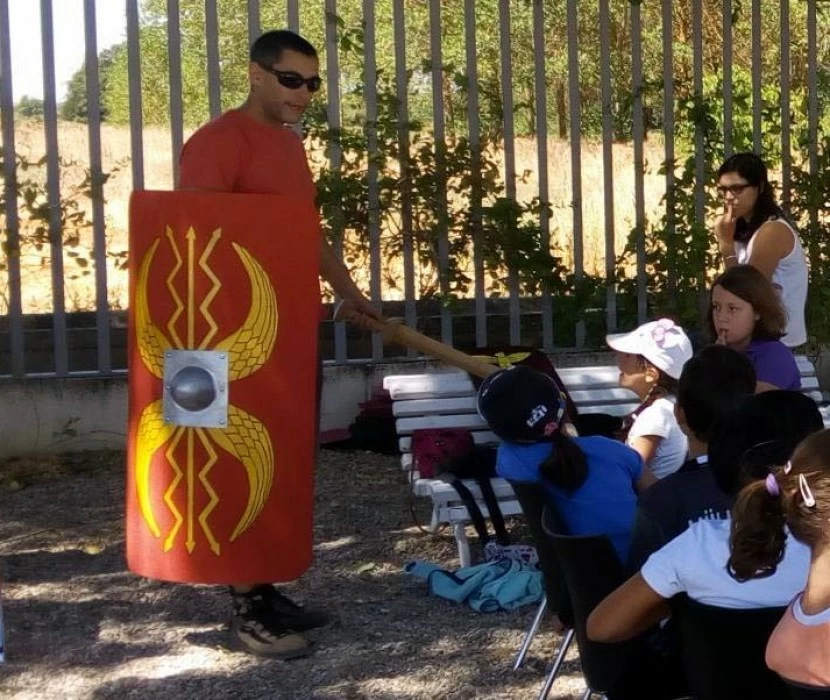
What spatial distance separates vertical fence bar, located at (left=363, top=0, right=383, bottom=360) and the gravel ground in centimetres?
141

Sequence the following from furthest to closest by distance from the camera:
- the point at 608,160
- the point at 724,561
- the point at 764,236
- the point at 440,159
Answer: the point at 608,160
the point at 440,159
the point at 764,236
the point at 724,561

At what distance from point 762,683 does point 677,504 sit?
462 mm

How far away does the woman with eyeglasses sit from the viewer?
5551 millimetres

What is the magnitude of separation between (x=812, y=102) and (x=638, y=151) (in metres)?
1.03

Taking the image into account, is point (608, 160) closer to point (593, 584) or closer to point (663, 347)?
point (663, 347)

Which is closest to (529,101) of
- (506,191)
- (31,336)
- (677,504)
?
(506,191)

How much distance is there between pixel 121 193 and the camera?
7.31m

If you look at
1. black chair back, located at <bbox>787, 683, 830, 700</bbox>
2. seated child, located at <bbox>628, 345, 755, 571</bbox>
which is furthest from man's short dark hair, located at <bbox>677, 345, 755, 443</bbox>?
black chair back, located at <bbox>787, 683, 830, 700</bbox>

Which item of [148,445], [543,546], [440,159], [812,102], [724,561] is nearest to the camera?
[724,561]

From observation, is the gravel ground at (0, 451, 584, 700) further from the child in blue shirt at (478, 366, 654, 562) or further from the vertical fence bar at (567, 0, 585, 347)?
the vertical fence bar at (567, 0, 585, 347)

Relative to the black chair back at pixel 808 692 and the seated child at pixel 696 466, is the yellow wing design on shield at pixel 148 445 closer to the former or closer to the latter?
the seated child at pixel 696 466

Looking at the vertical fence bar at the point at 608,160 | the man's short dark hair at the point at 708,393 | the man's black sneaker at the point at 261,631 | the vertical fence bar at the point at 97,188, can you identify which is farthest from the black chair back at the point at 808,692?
the vertical fence bar at the point at 608,160

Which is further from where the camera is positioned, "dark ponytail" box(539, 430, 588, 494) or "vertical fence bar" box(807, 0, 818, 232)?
"vertical fence bar" box(807, 0, 818, 232)

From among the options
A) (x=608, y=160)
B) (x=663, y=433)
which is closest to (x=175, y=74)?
(x=608, y=160)
